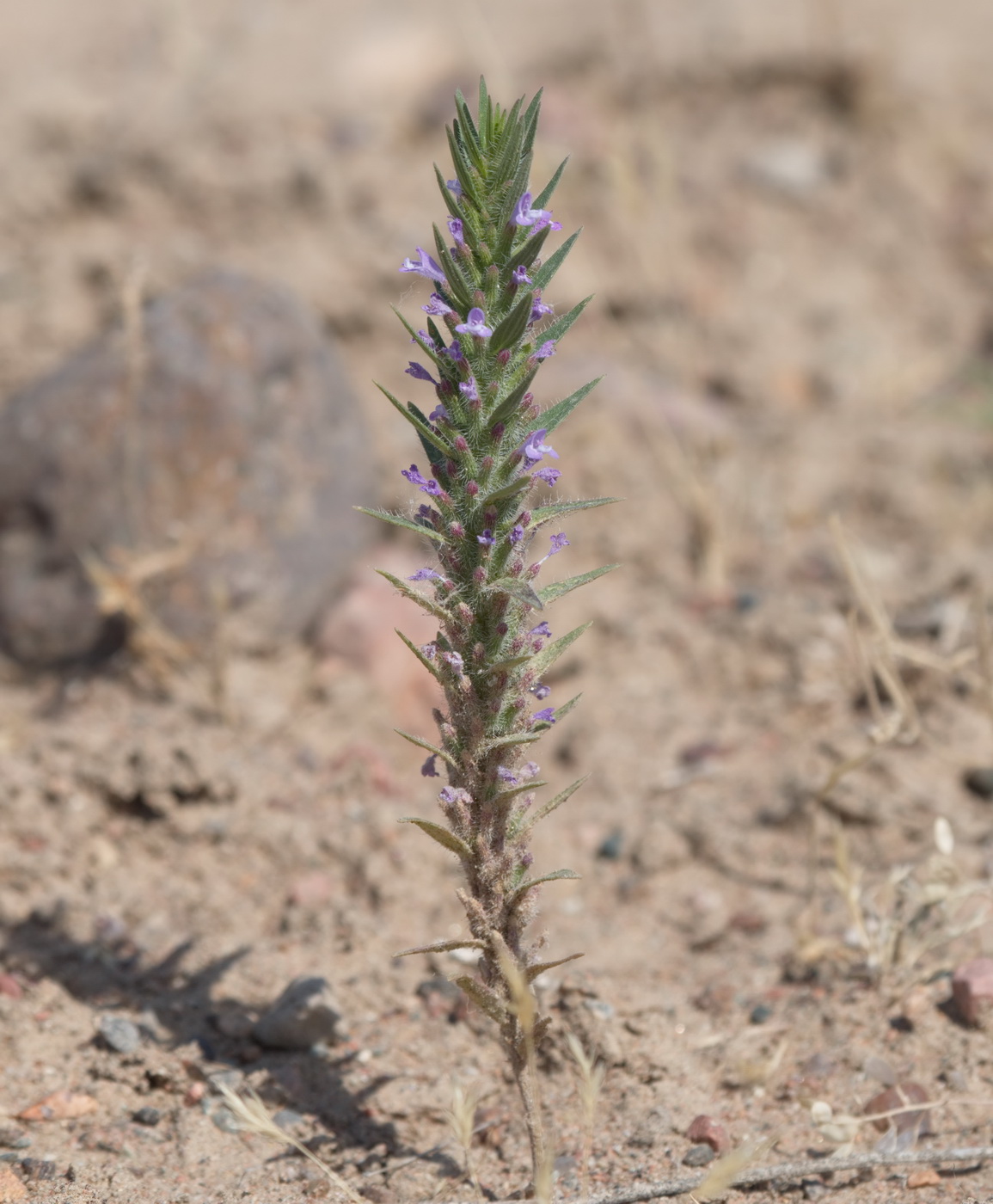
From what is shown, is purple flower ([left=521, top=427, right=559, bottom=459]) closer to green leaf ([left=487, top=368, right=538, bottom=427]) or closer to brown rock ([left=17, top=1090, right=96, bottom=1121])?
green leaf ([left=487, top=368, right=538, bottom=427])

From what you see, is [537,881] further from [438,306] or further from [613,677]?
[613,677]

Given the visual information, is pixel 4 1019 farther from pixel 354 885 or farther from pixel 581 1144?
pixel 581 1144

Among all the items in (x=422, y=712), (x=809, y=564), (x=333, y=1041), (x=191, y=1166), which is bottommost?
(x=191, y=1166)

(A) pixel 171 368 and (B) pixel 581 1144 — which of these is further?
(A) pixel 171 368

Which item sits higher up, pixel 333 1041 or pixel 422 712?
pixel 422 712

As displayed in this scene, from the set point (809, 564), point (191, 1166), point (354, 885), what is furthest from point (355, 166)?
point (191, 1166)

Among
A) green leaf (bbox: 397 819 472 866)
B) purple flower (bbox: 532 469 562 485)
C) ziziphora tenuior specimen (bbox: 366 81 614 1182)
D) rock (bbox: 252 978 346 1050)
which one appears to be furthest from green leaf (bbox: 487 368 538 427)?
rock (bbox: 252 978 346 1050)
